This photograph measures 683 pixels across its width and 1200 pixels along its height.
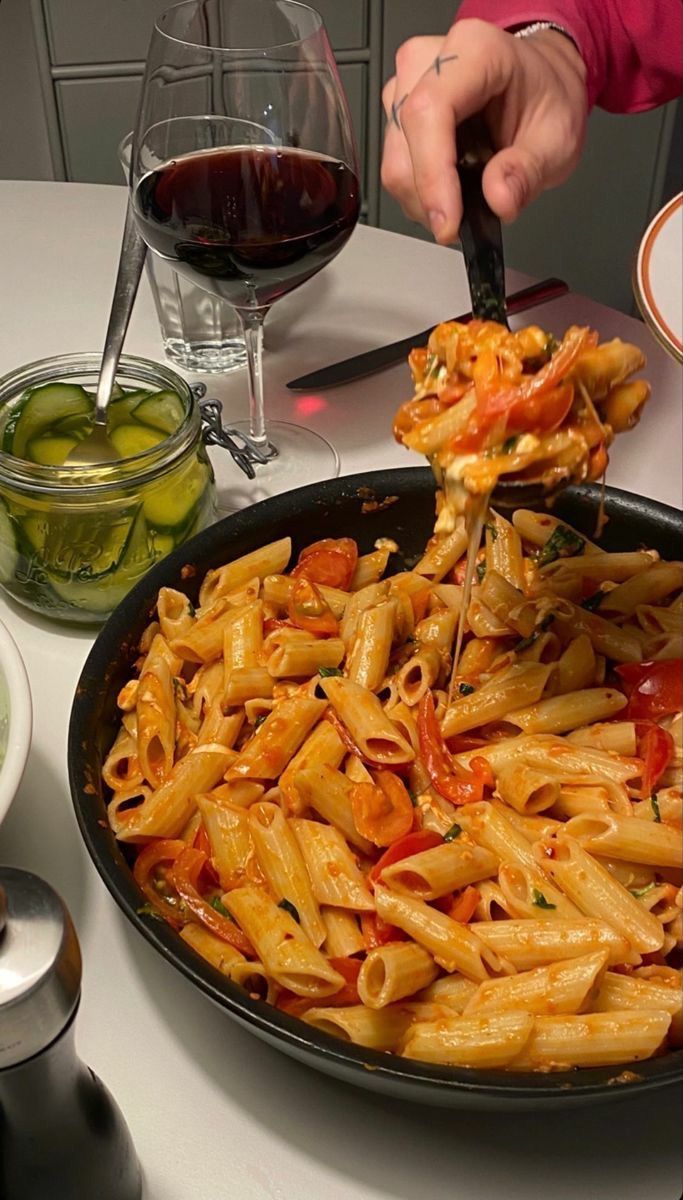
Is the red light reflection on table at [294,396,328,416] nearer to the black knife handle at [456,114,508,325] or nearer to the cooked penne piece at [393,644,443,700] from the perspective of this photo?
the black knife handle at [456,114,508,325]

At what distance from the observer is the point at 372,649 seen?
1.17m

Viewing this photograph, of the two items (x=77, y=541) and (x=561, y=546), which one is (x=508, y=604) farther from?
(x=77, y=541)

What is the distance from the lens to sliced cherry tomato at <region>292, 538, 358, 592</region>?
1294 millimetres

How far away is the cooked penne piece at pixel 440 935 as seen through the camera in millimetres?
924

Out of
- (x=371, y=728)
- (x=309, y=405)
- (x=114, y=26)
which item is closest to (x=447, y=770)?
(x=371, y=728)

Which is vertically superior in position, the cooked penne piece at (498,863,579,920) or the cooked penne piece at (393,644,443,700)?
the cooked penne piece at (393,644,443,700)

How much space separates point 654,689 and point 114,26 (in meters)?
2.92

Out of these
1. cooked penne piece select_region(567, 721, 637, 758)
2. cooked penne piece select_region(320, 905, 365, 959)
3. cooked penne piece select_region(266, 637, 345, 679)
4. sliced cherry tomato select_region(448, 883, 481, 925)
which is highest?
cooked penne piece select_region(266, 637, 345, 679)

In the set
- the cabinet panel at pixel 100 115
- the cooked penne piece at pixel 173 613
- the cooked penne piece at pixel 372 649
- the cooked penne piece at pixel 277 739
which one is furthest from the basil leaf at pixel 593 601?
the cabinet panel at pixel 100 115

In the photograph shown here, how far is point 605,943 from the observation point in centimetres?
92

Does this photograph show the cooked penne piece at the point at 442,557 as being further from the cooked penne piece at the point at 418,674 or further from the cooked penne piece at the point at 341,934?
the cooked penne piece at the point at 341,934

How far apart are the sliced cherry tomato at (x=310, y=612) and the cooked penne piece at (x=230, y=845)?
0.88 ft

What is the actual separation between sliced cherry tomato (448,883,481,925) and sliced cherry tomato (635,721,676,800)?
195 millimetres

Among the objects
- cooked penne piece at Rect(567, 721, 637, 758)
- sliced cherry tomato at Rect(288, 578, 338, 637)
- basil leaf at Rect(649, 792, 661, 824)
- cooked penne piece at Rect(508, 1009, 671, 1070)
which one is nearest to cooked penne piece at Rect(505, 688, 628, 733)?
cooked penne piece at Rect(567, 721, 637, 758)
